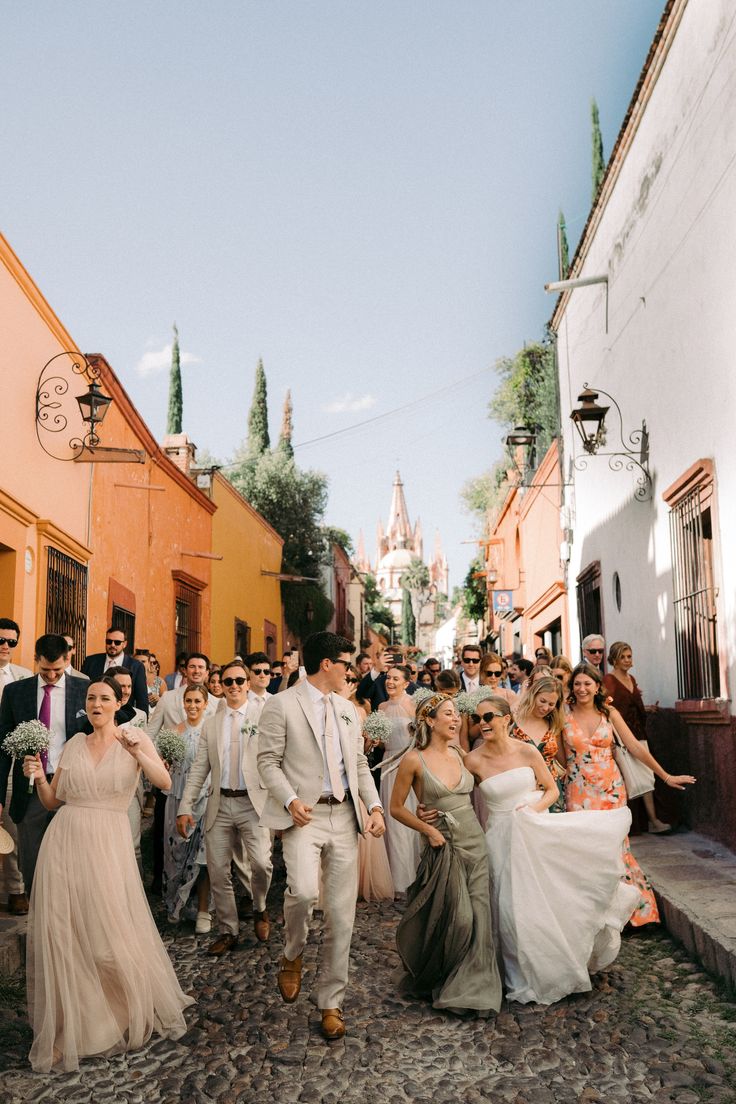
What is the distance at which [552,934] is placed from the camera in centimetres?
529

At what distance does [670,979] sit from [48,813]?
12.1ft

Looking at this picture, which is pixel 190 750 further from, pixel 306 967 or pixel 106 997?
pixel 106 997

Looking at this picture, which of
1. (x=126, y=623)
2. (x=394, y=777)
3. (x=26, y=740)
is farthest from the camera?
(x=126, y=623)

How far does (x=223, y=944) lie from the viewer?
20.8 ft

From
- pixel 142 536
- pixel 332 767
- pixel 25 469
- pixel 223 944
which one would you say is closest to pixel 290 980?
pixel 332 767

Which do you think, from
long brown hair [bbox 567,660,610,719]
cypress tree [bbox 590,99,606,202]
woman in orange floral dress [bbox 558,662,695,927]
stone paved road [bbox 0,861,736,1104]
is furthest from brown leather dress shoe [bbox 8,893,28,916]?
cypress tree [bbox 590,99,606,202]

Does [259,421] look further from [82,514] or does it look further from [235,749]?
[235,749]

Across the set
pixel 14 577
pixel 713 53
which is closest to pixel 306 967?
pixel 14 577

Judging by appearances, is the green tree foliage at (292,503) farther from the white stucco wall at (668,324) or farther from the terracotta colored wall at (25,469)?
the terracotta colored wall at (25,469)

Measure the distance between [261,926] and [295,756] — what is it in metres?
2.08

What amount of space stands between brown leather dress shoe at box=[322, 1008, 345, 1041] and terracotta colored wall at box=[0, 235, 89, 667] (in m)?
6.34

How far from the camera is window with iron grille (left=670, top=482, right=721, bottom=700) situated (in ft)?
29.1

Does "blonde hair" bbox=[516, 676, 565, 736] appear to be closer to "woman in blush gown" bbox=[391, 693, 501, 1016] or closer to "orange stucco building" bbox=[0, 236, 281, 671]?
"woman in blush gown" bbox=[391, 693, 501, 1016]

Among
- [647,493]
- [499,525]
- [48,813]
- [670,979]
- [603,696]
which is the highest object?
[499,525]
